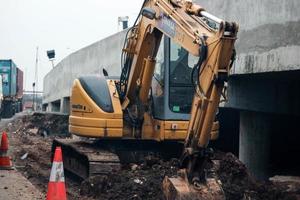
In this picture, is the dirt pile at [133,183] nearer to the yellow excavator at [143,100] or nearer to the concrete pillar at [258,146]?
the yellow excavator at [143,100]

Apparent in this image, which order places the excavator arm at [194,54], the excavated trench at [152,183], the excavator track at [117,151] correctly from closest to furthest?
the excavator arm at [194,54] → the excavated trench at [152,183] → the excavator track at [117,151]

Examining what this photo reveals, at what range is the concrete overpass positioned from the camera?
8.55 m

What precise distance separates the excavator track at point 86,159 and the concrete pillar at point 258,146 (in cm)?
268

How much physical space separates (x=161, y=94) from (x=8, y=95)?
2921cm

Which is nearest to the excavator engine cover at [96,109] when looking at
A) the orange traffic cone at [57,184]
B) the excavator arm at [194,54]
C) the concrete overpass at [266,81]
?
the excavator arm at [194,54]

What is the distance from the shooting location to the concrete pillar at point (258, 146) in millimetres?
11344

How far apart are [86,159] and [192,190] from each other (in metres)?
3.97

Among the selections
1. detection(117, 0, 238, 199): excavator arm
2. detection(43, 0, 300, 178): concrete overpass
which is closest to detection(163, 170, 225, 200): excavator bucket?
detection(117, 0, 238, 199): excavator arm

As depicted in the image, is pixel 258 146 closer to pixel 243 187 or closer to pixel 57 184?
pixel 243 187

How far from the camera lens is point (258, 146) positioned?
1134 centimetres

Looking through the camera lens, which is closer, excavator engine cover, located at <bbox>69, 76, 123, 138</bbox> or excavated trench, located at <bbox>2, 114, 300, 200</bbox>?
excavated trench, located at <bbox>2, 114, 300, 200</bbox>

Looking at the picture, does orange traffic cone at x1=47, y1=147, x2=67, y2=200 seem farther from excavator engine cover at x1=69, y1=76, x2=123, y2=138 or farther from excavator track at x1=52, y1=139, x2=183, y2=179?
excavator engine cover at x1=69, y1=76, x2=123, y2=138

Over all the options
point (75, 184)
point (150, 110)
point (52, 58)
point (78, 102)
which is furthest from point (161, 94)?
point (52, 58)

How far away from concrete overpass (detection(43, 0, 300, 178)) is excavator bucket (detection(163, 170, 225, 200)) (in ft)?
7.54
